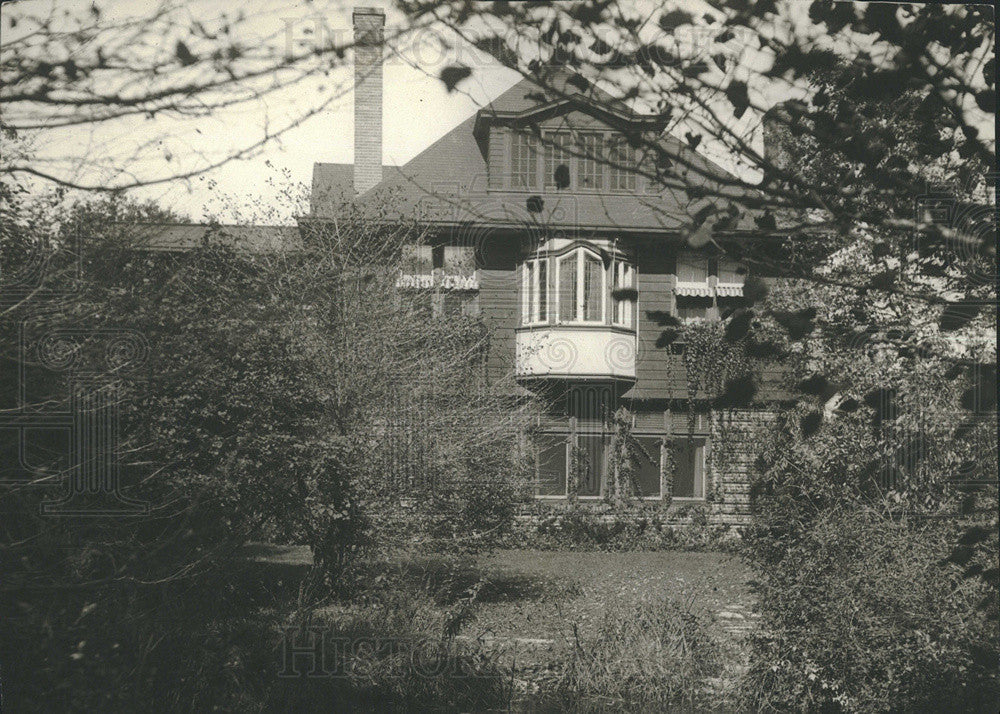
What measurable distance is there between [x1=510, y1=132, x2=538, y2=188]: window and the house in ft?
0.04

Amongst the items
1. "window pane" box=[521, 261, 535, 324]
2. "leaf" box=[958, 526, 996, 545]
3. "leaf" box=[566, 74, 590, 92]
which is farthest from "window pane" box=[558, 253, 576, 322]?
"leaf" box=[958, 526, 996, 545]

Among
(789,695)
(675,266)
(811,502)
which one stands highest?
(675,266)

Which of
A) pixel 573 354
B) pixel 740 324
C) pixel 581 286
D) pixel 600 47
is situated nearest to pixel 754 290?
pixel 740 324

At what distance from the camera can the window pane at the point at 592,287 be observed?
4.11 meters

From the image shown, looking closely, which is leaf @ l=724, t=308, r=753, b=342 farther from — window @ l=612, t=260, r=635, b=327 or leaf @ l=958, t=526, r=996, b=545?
window @ l=612, t=260, r=635, b=327

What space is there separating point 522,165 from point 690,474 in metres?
2.40

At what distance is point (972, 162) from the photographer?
287cm

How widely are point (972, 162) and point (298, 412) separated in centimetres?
351

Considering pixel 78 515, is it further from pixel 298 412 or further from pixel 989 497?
pixel 989 497

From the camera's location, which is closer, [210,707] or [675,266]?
[210,707]

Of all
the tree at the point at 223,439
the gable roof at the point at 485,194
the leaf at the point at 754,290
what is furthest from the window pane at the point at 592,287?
the leaf at the point at 754,290

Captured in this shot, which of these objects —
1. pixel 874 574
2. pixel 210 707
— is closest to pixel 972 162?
pixel 874 574

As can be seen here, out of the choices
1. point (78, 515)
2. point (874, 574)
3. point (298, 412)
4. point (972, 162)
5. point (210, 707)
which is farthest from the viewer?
point (298, 412)

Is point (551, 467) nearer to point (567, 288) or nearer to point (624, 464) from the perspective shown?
point (624, 464)
